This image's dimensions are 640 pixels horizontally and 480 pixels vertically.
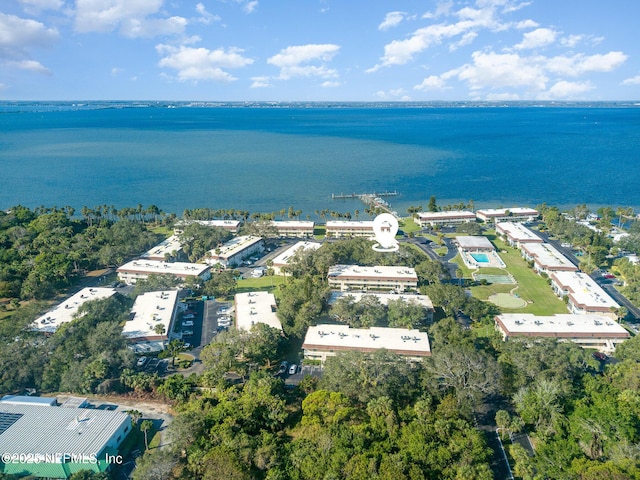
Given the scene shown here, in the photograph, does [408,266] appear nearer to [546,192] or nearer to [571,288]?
[571,288]

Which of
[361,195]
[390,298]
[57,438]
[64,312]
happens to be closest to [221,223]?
[64,312]

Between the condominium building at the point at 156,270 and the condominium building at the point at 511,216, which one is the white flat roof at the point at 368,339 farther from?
the condominium building at the point at 511,216

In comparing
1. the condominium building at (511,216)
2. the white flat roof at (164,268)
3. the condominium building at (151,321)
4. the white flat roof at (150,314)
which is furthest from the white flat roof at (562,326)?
the condominium building at (511,216)

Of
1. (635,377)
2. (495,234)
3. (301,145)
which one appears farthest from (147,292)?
(301,145)

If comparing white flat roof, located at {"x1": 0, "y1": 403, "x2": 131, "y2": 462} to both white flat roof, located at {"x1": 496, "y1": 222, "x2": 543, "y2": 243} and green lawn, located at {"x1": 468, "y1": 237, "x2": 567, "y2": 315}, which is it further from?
white flat roof, located at {"x1": 496, "y1": 222, "x2": 543, "y2": 243}

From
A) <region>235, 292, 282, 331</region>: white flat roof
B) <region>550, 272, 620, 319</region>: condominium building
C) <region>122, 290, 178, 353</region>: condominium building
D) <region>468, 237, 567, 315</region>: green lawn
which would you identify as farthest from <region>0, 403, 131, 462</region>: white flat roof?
<region>550, 272, 620, 319</region>: condominium building

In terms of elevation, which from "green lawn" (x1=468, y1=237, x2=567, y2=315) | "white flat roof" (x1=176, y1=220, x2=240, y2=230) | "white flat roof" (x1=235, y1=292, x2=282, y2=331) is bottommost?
"green lawn" (x1=468, y1=237, x2=567, y2=315)

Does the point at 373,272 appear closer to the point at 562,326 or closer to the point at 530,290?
the point at 530,290
